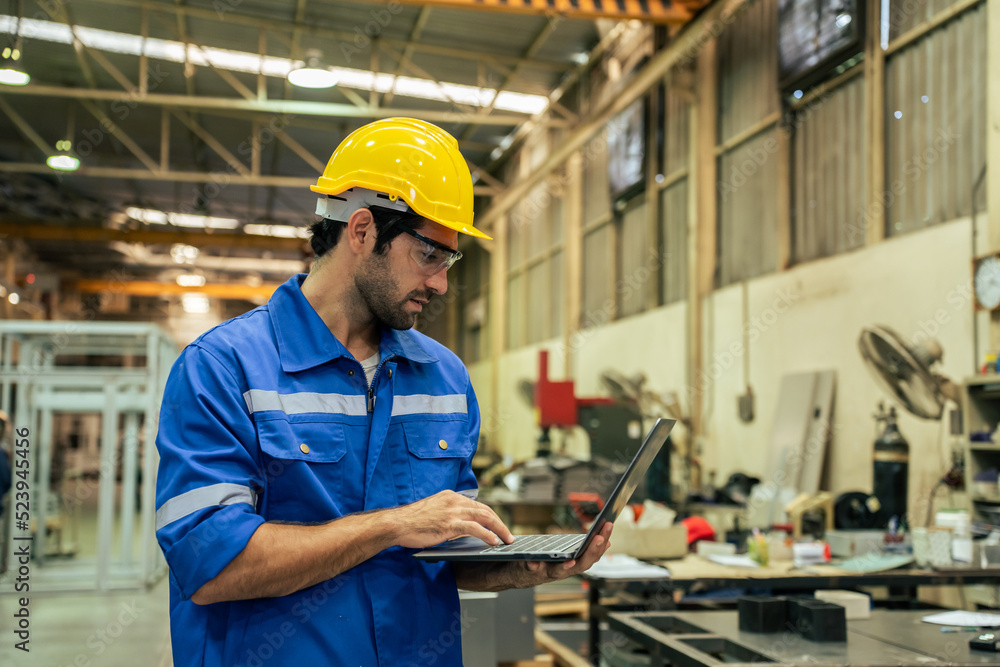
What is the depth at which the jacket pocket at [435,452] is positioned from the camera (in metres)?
1.46

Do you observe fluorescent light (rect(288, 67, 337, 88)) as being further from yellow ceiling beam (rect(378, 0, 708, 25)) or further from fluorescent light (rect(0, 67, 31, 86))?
fluorescent light (rect(0, 67, 31, 86))

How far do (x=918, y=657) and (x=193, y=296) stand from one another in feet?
69.6

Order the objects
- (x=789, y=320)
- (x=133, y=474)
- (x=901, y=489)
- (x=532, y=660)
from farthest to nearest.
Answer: (x=133, y=474) < (x=789, y=320) < (x=901, y=489) < (x=532, y=660)

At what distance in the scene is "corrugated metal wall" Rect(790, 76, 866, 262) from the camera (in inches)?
223

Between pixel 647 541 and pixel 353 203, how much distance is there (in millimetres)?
2396

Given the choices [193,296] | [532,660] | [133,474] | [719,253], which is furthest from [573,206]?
[193,296]

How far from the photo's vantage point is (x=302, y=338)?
4.64 ft

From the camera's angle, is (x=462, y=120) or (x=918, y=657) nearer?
(x=918, y=657)

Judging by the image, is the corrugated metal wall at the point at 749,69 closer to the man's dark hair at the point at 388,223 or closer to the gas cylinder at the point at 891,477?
the gas cylinder at the point at 891,477

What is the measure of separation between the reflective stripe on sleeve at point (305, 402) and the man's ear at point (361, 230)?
254mm

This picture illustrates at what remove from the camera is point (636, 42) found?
8953mm

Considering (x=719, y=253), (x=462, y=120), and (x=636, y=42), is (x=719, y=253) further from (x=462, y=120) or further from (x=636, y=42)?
(x=462, y=120)

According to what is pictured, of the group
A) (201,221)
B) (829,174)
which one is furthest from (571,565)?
(201,221)

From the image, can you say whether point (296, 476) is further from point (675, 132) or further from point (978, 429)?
point (675, 132)
